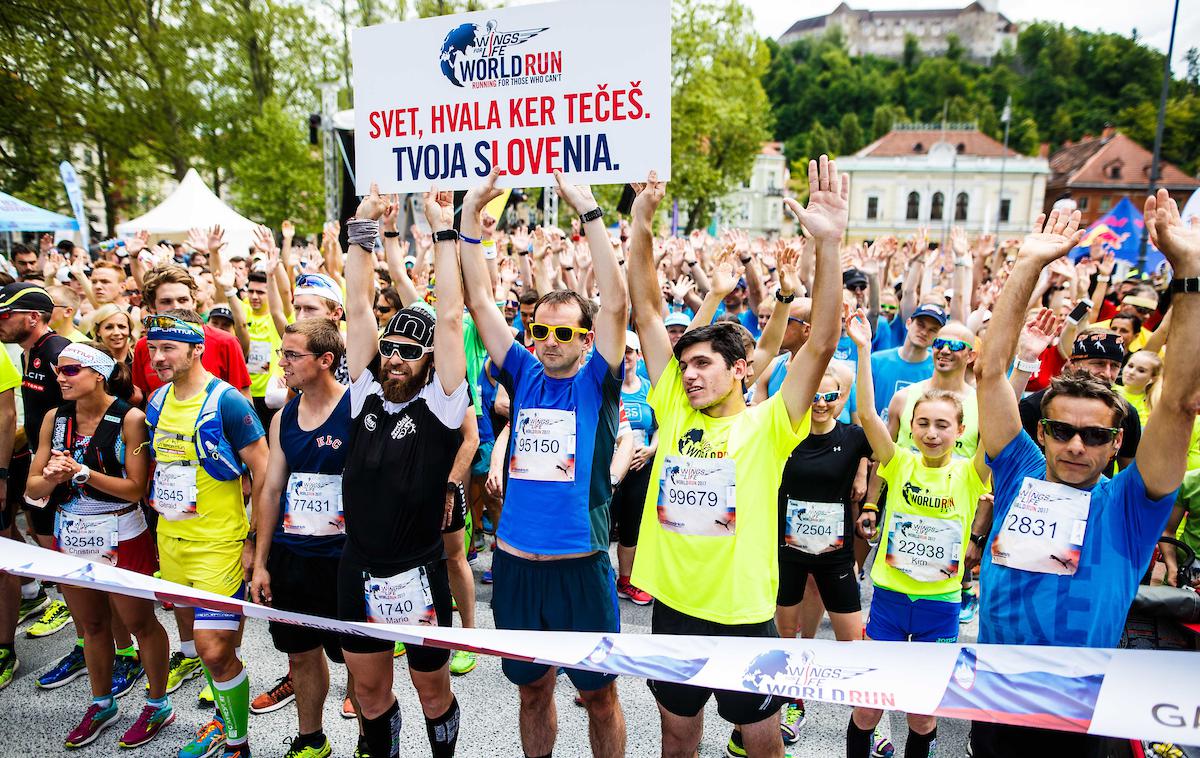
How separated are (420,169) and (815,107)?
119 meters

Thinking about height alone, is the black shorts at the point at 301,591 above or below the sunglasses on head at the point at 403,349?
below

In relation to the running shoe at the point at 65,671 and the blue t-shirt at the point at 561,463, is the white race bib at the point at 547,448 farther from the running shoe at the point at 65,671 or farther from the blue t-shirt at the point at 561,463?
the running shoe at the point at 65,671

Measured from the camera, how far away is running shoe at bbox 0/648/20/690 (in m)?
4.36

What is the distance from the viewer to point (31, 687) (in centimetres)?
435

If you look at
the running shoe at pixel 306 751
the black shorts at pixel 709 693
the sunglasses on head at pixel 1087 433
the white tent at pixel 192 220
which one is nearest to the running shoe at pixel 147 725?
the running shoe at pixel 306 751

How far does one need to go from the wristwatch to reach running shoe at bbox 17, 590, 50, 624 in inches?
92.9

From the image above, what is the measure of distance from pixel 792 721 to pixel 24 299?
501cm

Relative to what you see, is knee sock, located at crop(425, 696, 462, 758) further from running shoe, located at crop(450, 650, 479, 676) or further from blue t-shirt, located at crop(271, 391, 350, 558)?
running shoe, located at crop(450, 650, 479, 676)

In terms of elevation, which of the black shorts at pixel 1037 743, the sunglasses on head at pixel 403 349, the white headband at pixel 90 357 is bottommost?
the black shorts at pixel 1037 743

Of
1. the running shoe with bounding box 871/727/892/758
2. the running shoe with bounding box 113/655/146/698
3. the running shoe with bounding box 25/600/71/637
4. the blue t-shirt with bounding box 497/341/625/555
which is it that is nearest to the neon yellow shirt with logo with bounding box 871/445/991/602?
the running shoe with bounding box 871/727/892/758

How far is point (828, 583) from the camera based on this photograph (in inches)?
154

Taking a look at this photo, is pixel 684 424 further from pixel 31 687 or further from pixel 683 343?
pixel 31 687

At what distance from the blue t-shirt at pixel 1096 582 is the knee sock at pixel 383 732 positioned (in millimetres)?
2425

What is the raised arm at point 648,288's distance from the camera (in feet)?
10.2
